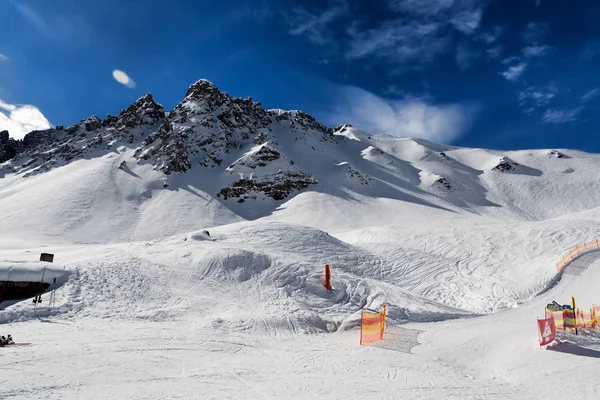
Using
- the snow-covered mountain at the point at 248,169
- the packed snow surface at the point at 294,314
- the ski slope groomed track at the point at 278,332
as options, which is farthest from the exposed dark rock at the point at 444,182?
the ski slope groomed track at the point at 278,332

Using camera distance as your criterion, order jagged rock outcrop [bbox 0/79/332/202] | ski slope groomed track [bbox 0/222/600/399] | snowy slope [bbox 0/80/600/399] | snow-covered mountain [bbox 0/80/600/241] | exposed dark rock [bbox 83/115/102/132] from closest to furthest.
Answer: ski slope groomed track [bbox 0/222/600/399] → snowy slope [bbox 0/80/600/399] → snow-covered mountain [bbox 0/80/600/241] → jagged rock outcrop [bbox 0/79/332/202] → exposed dark rock [bbox 83/115/102/132]

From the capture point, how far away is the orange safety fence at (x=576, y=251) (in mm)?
22855

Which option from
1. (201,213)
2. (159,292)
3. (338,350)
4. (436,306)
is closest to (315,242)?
(436,306)

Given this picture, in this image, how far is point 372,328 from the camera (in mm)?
14336

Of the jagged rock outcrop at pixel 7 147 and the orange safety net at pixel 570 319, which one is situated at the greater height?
the jagged rock outcrop at pixel 7 147

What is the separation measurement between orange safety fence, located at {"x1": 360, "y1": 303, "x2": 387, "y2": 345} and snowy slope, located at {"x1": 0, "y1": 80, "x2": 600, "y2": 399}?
58 centimetres

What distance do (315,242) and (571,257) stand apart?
55.5ft

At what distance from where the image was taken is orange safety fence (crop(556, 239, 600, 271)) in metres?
22.9

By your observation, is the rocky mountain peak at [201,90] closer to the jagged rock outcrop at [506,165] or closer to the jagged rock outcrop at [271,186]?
the jagged rock outcrop at [271,186]

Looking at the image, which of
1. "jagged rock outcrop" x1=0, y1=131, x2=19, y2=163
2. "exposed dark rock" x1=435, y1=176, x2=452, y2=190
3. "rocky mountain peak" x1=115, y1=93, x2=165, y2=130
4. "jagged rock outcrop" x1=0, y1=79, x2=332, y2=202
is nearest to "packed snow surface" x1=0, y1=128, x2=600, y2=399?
"jagged rock outcrop" x1=0, y1=79, x2=332, y2=202

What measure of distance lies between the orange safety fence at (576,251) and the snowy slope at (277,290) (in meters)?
0.87

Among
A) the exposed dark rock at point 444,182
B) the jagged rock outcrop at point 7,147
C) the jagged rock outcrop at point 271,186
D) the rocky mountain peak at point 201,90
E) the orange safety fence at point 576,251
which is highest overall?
the rocky mountain peak at point 201,90

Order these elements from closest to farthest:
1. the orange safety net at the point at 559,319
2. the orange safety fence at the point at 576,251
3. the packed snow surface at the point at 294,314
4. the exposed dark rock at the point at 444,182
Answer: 1. the packed snow surface at the point at 294,314
2. the orange safety net at the point at 559,319
3. the orange safety fence at the point at 576,251
4. the exposed dark rock at the point at 444,182

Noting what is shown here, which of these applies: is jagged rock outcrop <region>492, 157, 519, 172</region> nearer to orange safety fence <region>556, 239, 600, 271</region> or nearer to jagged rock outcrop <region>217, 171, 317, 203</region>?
jagged rock outcrop <region>217, 171, 317, 203</region>
